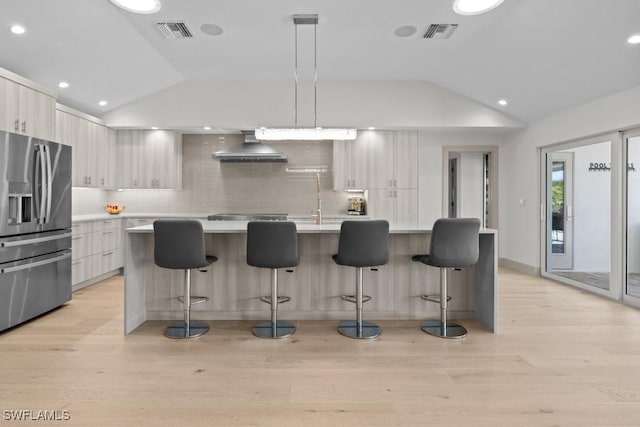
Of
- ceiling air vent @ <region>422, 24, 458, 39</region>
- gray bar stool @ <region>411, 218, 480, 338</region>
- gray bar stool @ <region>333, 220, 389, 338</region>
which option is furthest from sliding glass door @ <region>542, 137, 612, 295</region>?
gray bar stool @ <region>333, 220, 389, 338</region>

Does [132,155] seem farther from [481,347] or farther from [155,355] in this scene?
[481,347]

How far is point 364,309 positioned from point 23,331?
3075 millimetres

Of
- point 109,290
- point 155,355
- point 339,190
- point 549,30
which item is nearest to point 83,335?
point 155,355

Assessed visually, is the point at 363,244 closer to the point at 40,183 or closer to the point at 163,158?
the point at 40,183

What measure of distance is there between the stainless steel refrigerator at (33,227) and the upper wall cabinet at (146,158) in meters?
2.09

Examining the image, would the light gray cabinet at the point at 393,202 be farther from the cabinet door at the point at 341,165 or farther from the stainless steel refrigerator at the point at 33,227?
the stainless steel refrigerator at the point at 33,227

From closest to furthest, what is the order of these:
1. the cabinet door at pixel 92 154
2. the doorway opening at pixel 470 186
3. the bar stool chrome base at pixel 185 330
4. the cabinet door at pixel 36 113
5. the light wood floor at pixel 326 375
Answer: the light wood floor at pixel 326 375
the bar stool chrome base at pixel 185 330
the cabinet door at pixel 36 113
the cabinet door at pixel 92 154
the doorway opening at pixel 470 186

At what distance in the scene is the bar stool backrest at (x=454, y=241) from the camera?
10.1ft

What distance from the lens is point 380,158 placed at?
6.08 m

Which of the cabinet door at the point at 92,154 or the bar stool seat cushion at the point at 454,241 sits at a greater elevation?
the cabinet door at the point at 92,154

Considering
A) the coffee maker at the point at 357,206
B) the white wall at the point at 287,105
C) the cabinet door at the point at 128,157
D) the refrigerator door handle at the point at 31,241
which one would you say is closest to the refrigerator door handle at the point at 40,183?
the refrigerator door handle at the point at 31,241

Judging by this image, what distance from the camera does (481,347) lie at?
9.78 feet

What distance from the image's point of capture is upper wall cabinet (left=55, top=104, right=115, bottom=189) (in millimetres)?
4863

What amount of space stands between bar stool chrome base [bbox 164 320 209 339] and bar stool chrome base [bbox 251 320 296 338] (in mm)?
452
